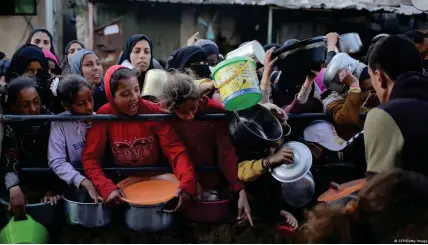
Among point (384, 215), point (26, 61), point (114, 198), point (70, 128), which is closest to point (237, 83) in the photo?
point (114, 198)

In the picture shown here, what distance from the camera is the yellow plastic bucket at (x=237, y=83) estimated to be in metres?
2.84

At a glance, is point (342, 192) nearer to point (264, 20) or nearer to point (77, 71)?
point (77, 71)

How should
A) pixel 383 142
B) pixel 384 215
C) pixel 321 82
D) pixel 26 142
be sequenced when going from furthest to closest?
pixel 321 82 → pixel 26 142 → pixel 383 142 → pixel 384 215

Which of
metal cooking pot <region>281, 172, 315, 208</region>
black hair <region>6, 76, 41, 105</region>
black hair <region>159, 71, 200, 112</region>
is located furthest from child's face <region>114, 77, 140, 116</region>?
metal cooking pot <region>281, 172, 315, 208</region>

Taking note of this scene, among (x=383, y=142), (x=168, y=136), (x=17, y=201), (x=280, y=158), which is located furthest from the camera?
(x=168, y=136)

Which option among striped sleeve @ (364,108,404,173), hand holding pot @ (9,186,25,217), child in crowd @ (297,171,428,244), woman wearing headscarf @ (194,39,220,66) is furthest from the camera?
woman wearing headscarf @ (194,39,220,66)

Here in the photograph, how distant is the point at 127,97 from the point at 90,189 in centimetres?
68

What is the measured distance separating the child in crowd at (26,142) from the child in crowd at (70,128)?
0.16m

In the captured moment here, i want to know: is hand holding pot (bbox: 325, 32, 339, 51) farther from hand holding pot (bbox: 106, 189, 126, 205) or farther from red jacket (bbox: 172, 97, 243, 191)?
hand holding pot (bbox: 106, 189, 126, 205)

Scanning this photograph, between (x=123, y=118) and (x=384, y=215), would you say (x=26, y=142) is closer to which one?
(x=123, y=118)

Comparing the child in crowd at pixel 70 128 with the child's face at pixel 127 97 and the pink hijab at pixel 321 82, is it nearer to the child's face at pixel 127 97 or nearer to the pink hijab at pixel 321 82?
the child's face at pixel 127 97

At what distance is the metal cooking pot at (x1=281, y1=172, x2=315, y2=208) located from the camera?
3.21m

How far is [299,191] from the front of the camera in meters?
3.21

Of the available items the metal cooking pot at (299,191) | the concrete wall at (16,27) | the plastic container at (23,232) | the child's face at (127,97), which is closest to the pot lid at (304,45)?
the metal cooking pot at (299,191)
